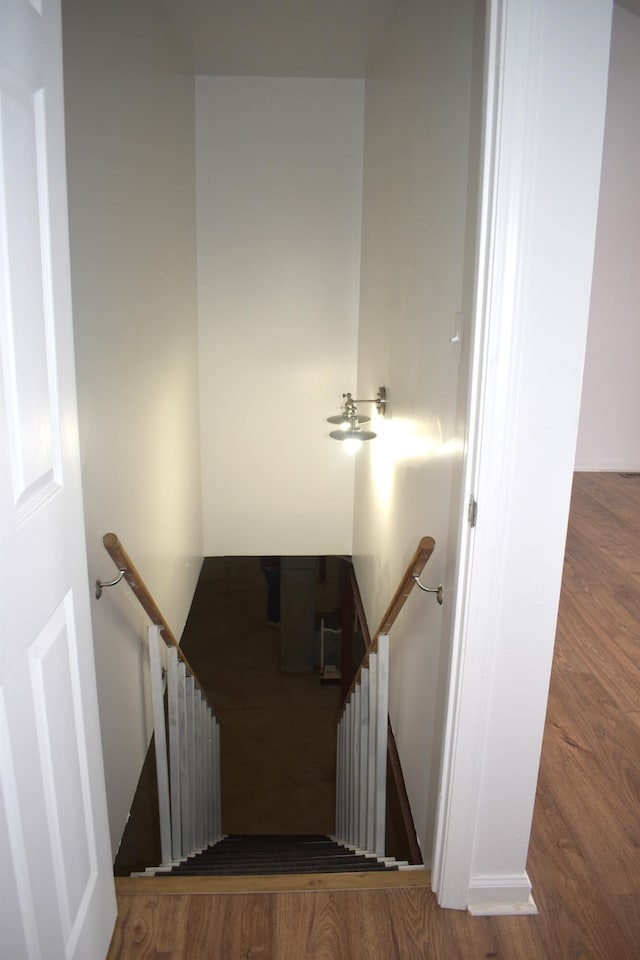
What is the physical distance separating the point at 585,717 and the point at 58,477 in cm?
216

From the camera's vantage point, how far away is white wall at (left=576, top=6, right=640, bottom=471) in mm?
5238

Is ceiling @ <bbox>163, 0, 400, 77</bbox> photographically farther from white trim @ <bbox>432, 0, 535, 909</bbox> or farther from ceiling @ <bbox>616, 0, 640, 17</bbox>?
white trim @ <bbox>432, 0, 535, 909</bbox>

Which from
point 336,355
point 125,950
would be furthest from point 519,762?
point 336,355

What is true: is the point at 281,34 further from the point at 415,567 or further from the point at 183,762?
the point at 183,762

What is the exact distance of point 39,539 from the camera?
133 centimetres

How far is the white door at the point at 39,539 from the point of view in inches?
46.7

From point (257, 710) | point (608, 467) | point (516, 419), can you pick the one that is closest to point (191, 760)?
point (516, 419)

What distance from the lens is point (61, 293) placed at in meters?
1.45

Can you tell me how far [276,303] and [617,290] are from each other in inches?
103

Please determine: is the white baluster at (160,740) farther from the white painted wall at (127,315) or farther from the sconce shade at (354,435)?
the sconce shade at (354,435)

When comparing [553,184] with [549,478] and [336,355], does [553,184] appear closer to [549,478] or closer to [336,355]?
[549,478]

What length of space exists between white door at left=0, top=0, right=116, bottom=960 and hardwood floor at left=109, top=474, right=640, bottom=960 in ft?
1.09

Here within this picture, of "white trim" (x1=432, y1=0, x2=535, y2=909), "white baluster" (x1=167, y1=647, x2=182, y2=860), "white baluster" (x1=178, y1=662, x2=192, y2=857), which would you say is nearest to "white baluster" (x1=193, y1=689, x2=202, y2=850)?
"white baluster" (x1=178, y1=662, x2=192, y2=857)

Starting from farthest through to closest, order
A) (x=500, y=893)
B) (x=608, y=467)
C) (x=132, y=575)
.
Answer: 1. (x=608, y=467)
2. (x=132, y=575)
3. (x=500, y=893)
